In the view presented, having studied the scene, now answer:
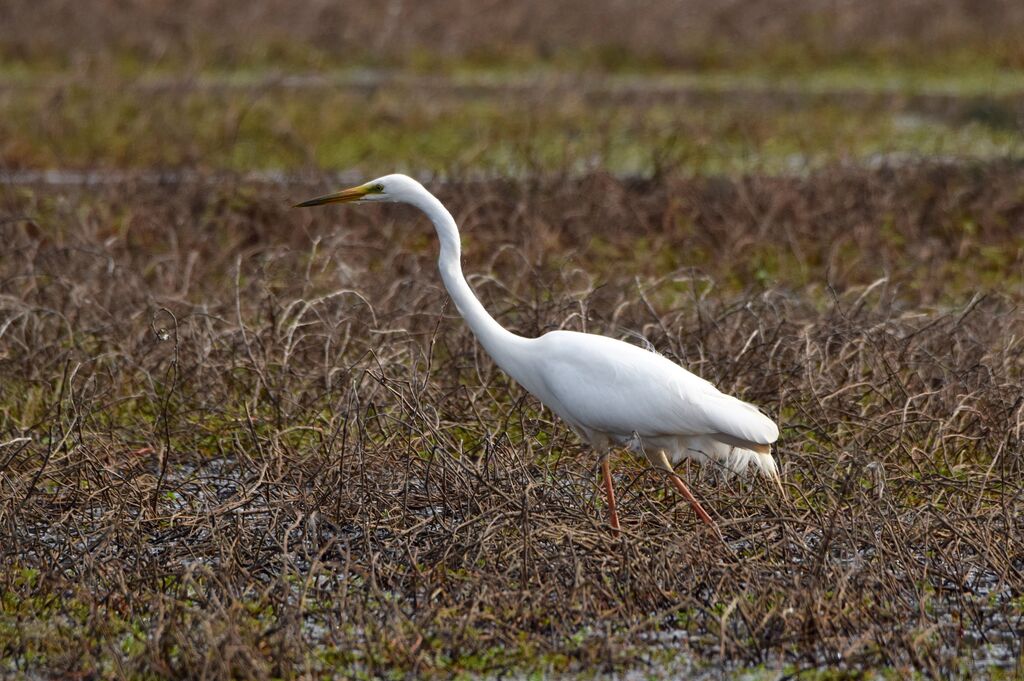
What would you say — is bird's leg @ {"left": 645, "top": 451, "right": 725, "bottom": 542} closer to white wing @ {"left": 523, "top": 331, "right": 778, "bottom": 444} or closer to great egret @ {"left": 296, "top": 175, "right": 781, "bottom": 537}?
great egret @ {"left": 296, "top": 175, "right": 781, "bottom": 537}

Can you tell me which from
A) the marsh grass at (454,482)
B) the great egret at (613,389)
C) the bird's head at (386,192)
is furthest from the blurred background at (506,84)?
the great egret at (613,389)

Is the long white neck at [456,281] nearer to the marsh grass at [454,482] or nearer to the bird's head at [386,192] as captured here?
the bird's head at [386,192]

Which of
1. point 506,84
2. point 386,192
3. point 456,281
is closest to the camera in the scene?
point 456,281

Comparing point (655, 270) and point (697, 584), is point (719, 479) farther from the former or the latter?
point (655, 270)

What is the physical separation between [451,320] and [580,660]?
9.68 feet

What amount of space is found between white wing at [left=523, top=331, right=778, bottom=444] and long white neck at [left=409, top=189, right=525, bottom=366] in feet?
0.35

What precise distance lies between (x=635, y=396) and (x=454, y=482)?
0.65 metres

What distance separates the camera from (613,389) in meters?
4.84

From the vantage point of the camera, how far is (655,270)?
869cm

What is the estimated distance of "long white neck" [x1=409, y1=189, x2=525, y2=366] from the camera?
4801 millimetres

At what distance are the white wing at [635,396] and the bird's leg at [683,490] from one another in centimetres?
16

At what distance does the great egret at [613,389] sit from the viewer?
4.80 metres

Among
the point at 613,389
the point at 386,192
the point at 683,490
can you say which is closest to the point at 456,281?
the point at 386,192

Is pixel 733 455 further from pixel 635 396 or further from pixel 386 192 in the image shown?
pixel 386 192
